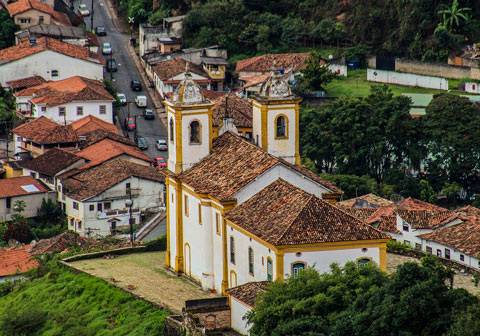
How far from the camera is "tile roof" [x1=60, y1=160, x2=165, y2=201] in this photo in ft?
280

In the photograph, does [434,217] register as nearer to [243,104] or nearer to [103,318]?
[243,104]

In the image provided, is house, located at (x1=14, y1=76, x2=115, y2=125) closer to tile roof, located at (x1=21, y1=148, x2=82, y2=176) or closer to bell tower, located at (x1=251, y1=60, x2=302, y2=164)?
tile roof, located at (x1=21, y1=148, x2=82, y2=176)

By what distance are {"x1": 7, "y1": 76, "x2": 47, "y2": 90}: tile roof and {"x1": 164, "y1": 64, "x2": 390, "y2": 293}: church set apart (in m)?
47.7

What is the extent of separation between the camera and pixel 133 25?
127875 mm

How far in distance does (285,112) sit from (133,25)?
232 ft

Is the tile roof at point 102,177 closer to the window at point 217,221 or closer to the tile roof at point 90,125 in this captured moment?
the tile roof at point 90,125

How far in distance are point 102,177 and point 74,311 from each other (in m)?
29.2

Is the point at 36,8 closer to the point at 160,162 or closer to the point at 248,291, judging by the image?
the point at 160,162

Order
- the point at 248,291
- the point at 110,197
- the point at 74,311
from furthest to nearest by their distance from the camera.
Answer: the point at 110,197 < the point at 74,311 < the point at 248,291

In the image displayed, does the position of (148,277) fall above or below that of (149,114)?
above

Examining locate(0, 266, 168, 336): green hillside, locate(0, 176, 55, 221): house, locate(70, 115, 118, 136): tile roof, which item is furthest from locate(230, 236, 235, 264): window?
locate(70, 115, 118, 136): tile roof

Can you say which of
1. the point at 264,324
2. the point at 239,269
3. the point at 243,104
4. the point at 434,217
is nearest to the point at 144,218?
the point at 243,104

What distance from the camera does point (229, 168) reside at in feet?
188

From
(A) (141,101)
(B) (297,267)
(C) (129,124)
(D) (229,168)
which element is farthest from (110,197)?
(B) (297,267)
